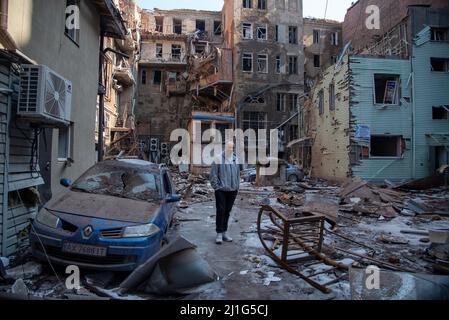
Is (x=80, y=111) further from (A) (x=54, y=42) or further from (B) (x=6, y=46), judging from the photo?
(B) (x=6, y=46)

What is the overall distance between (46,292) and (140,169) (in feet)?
8.40

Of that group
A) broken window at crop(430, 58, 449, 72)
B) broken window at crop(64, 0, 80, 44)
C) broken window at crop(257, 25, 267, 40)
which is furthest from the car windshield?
broken window at crop(257, 25, 267, 40)

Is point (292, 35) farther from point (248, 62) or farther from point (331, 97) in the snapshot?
point (331, 97)

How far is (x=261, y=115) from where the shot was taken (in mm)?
31188

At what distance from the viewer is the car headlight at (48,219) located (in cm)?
424

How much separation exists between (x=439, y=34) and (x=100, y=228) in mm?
24686

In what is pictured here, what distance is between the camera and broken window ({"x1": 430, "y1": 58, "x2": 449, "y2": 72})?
20.1 m

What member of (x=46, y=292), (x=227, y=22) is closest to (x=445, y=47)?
(x=227, y=22)

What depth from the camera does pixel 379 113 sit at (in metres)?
19.3

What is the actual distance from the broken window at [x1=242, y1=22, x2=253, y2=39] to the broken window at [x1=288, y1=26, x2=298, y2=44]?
4330 millimetres

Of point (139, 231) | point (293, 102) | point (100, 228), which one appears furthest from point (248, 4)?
point (100, 228)

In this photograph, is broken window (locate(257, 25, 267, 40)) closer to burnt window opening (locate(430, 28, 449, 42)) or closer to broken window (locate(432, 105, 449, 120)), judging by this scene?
burnt window opening (locate(430, 28, 449, 42))

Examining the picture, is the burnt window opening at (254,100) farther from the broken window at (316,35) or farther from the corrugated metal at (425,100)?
the corrugated metal at (425,100)

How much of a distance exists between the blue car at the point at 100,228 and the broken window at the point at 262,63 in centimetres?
2851
